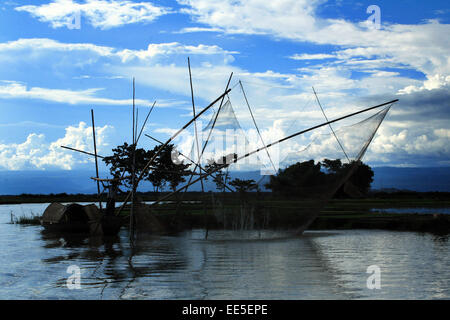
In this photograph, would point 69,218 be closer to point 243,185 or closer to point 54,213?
point 54,213

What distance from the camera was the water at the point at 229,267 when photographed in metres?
9.70

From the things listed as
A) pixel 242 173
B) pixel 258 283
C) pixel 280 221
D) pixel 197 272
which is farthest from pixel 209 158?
pixel 258 283

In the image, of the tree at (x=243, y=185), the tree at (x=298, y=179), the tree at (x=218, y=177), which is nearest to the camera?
the tree at (x=298, y=179)

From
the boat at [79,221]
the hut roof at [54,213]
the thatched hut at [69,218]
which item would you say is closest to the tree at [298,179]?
the boat at [79,221]

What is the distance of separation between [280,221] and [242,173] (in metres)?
2.29

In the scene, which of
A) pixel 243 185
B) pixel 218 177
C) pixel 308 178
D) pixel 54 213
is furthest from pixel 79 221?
pixel 308 178

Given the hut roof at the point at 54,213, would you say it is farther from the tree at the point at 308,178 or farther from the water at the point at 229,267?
the tree at the point at 308,178

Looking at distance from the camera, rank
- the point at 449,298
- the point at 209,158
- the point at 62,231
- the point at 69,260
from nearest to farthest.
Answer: the point at 449,298 < the point at 69,260 < the point at 209,158 < the point at 62,231

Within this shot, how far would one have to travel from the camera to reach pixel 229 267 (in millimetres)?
12586

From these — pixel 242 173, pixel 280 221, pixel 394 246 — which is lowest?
pixel 394 246

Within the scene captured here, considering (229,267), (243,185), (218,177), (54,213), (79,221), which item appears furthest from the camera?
(54,213)

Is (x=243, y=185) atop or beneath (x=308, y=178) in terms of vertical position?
beneath

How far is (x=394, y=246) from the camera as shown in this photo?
55.3 feet
